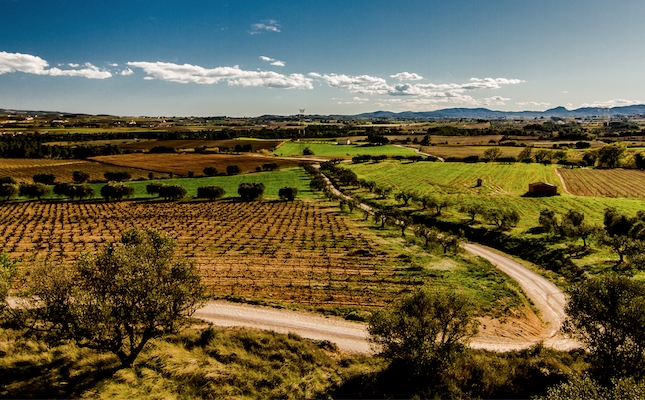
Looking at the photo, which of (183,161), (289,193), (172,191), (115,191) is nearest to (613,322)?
(289,193)

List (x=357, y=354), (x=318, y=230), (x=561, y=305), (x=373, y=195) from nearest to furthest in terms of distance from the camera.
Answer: (x=357, y=354)
(x=561, y=305)
(x=318, y=230)
(x=373, y=195)

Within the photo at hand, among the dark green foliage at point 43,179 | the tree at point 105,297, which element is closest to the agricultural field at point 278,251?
the tree at point 105,297

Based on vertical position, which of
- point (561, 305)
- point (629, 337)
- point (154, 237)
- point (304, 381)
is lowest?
point (561, 305)

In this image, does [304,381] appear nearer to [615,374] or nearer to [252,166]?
[615,374]

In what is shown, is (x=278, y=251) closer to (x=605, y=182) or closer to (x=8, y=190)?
(x=8, y=190)

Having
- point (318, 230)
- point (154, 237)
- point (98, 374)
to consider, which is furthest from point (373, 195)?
point (98, 374)

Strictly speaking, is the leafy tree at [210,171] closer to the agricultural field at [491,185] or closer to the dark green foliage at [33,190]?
the dark green foliage at [33,190]
